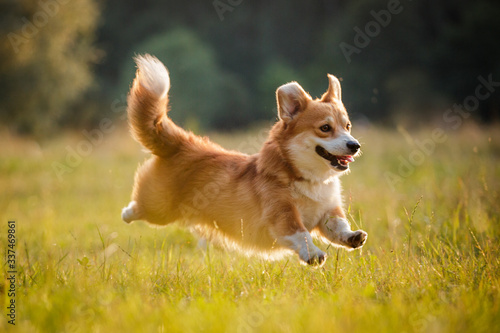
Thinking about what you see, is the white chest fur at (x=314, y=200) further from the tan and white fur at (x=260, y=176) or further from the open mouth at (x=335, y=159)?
the open mouth at (x=335, y=159)

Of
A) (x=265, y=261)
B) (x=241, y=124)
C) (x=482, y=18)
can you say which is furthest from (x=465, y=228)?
(x=241, y=124)

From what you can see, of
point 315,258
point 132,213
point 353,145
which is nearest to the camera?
point 315,258

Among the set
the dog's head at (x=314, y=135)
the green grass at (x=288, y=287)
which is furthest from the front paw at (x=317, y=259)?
the dog's head at (x=314, y=135)

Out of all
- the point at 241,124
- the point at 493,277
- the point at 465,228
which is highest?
the point at 493,277

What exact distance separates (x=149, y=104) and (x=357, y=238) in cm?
210

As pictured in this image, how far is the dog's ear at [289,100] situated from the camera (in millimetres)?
3502

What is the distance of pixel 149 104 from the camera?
3.90m

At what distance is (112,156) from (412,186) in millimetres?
7440

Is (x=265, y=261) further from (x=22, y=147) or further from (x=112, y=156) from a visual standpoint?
(x=22, y=147)

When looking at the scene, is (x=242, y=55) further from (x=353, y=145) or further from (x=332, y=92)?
(x=353, y=145)

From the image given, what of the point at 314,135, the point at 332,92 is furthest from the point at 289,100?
the point at 332,92

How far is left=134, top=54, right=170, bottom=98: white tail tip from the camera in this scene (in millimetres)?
3893

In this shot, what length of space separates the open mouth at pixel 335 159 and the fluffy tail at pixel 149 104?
56.7 inches

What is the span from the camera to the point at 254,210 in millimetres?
3482
